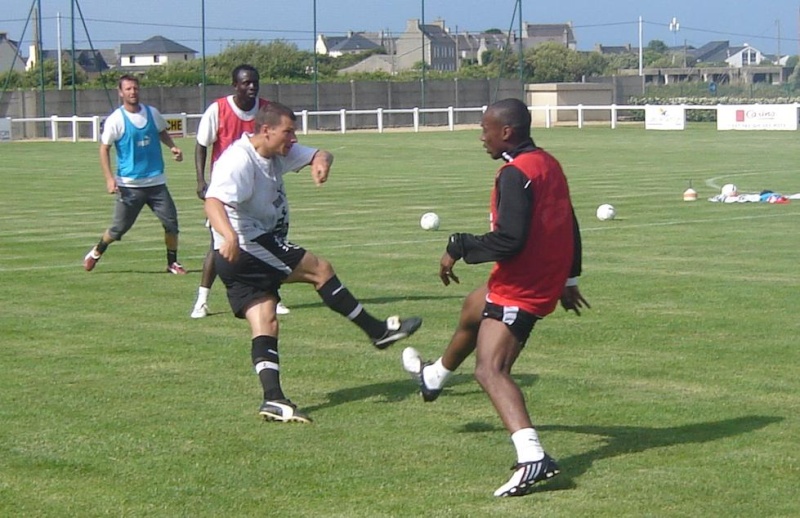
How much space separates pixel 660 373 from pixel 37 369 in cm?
408

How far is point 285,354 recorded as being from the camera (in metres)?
10.2

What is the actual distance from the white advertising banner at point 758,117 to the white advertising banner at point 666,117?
1.39 meters

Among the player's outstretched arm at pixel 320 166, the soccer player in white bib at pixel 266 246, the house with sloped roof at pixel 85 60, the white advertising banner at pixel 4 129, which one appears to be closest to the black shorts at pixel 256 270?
the soccer player in white bib at pixel 266 246

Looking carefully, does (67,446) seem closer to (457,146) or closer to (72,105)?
(457,146)

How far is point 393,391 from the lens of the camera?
8930 millimetres

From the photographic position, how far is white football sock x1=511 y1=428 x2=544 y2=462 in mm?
6562

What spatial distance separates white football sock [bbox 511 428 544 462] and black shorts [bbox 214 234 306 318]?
232 centimetres

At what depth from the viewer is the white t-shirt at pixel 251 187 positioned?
8.27 metres

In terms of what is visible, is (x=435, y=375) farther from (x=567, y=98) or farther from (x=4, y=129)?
(x=567, y=98)

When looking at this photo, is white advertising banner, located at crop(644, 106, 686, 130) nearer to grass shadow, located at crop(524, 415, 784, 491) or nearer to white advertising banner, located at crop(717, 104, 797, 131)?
white advertising banner, located at crop(717, 104, 797, 131)

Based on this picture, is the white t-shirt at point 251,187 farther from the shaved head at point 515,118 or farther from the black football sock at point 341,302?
the shaved head at point 515,118

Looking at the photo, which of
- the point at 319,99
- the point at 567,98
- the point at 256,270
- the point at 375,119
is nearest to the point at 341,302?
the point at 256,270

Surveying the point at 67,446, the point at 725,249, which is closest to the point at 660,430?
the point at 67,446

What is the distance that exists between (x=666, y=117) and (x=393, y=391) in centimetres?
4809
